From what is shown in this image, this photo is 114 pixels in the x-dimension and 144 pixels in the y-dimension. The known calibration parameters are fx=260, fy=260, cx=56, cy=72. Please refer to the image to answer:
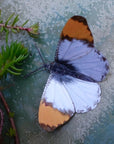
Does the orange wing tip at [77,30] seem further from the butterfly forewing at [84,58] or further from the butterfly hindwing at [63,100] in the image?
the butterfly hindwing at [63,100]

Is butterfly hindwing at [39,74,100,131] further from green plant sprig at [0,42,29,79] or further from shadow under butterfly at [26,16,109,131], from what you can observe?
green plant sprig at [0,42,29,79]

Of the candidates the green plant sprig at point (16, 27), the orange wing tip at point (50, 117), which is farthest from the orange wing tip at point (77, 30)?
the orange wing tip at point (50, 117)

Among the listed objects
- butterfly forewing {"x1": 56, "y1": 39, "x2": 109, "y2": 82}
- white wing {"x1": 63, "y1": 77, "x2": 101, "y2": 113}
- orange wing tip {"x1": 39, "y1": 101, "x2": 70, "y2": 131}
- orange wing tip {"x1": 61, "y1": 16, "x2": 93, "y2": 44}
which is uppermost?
orange wing tip {"x1": 61, "y1": 16, "x2": 93, "y2": 44}

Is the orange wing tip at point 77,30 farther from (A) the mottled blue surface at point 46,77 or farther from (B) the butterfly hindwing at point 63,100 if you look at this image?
(B) the butterfly hindwing at point 63,100

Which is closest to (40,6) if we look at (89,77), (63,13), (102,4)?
(63,13)

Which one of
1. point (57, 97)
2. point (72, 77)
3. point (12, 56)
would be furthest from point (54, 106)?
point (12, 56)

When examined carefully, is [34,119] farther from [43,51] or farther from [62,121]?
[43,51]

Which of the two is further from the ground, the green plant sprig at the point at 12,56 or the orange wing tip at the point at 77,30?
the orange wing tip at the point at 77,30

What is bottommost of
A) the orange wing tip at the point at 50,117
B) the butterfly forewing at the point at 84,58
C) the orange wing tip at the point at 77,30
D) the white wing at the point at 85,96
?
the orange wing tip at the point at 50,117

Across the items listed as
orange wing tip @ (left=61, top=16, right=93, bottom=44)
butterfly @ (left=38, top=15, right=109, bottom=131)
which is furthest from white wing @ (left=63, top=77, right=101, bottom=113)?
orange wing tip @ (left=61, top=16, right=93, bottom=44)
